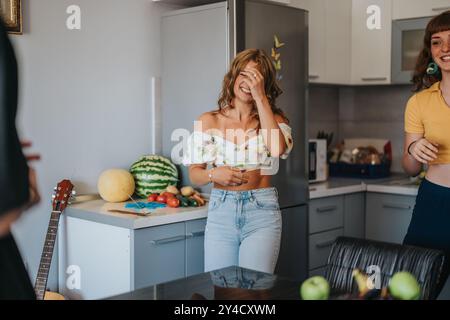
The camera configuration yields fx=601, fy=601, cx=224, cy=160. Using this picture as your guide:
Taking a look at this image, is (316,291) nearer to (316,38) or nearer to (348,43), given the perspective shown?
(316,38)

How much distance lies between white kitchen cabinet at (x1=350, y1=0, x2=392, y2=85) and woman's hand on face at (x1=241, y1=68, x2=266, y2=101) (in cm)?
182

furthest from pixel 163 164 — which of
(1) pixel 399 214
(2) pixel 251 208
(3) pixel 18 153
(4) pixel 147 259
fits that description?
(3) pixel 18 153

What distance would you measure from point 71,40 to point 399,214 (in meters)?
2.08

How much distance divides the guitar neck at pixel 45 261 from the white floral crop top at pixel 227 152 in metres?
0.62

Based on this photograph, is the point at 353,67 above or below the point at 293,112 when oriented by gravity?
above

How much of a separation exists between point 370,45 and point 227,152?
77.3 inches

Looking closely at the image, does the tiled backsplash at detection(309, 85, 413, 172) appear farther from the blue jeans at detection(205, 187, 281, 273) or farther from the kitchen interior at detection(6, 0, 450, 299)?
the blue jeans at detection(205, 187, 281, 273)

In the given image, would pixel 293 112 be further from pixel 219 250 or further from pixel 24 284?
pixel 24 284

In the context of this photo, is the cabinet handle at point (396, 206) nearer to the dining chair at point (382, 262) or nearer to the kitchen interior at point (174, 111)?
the kitchen interior at point (174, 111)

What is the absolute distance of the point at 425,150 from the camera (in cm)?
220

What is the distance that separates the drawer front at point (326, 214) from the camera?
3.40 m

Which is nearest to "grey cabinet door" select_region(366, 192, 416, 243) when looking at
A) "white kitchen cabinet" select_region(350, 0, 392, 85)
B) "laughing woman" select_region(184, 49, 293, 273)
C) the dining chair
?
"white kitchen cabinet" select_region(350, 0, 392, 85)

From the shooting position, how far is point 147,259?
2527 mm
